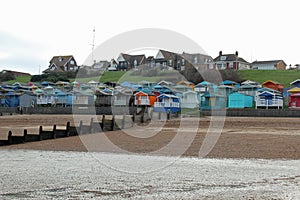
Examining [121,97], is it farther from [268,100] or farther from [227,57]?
[227,57]

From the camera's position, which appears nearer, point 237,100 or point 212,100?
point 237,100

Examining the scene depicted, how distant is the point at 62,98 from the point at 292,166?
54358 mm

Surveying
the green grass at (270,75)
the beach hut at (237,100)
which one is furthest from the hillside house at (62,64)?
the beach hut at (237,100)

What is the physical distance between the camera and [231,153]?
14125 millimetres

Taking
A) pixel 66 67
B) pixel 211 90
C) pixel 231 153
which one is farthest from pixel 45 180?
pixel 66 67

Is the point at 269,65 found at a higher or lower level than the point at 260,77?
higher

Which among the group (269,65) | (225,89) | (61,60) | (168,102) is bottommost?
(168,102)

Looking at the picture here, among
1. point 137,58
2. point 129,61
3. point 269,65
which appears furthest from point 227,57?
point 129,61

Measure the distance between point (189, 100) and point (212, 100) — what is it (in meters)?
3.34

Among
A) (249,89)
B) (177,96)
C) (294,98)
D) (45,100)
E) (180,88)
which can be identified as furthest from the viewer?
(45,100)

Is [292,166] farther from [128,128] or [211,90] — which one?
[211,90]

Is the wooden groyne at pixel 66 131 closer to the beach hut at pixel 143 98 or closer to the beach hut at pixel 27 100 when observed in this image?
the beach hut at pixel 143 98

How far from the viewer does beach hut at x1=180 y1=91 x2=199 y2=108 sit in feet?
168

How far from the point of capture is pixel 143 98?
54.2 m
